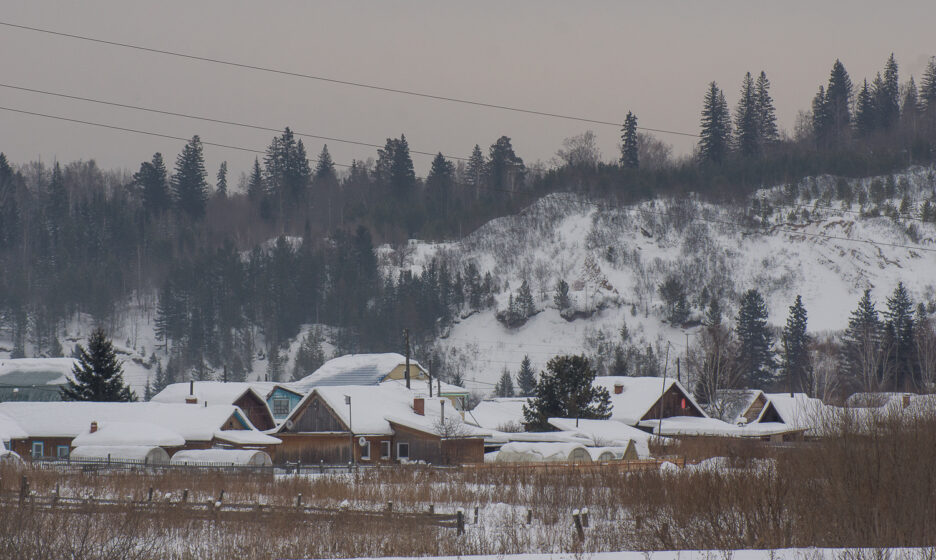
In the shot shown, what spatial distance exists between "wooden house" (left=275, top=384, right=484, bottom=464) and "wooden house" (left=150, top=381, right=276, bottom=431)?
681cm

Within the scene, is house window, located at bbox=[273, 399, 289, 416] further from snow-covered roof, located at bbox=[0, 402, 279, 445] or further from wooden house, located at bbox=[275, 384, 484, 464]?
snow-covered roof, located at bbox=[0, 402, 279, 445]

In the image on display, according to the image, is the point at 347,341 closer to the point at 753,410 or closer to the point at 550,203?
the point at 550,203

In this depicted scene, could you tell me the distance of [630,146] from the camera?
177 m

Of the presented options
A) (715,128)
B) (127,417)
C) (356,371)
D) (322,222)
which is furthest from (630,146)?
(127,417)

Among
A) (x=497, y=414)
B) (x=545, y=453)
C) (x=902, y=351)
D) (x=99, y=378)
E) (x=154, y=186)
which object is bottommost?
(x=545, y=453)

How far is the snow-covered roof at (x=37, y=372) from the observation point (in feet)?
291

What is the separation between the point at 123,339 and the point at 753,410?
96.1 m

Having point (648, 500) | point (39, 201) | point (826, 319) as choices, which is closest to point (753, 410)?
point (826, 319)

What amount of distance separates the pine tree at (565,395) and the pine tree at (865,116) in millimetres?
127504

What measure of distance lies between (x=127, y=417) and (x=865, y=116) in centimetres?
14940

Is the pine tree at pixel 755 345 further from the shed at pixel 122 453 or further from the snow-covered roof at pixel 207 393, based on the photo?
the shed at pixel 122 453

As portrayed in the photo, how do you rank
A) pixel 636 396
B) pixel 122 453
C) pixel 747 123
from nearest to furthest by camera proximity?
pixel 122 453 → pixel 636 396 → pixel 747 123

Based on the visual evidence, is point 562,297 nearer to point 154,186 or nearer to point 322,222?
point 322,222

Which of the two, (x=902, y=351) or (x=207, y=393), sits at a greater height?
(x=902, y=351)
